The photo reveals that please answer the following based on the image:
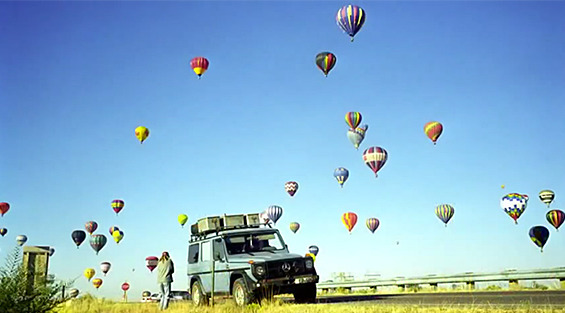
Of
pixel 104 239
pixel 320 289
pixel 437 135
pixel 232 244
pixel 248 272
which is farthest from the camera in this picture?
pixel 104 239

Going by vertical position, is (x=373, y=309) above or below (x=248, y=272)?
below

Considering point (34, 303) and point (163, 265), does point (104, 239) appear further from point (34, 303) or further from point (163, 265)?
point (34, 303)

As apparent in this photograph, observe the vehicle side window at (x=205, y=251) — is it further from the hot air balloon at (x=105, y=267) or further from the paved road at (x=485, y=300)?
the hot air balloon at (x=105, y=267)

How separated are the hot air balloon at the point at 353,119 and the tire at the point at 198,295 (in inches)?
1344

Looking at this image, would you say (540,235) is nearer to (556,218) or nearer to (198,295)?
(556,218)

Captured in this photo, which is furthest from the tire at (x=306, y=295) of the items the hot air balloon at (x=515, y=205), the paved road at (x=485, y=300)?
the hot air balloon at (x=515, y=205)

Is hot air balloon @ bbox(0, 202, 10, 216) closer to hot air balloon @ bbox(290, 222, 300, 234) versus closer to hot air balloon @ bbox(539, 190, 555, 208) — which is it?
hot air balloon @ bbox(290, 222, 300, 234)

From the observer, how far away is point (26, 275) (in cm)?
1229

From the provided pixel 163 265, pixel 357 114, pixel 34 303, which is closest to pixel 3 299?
pixel 34 303

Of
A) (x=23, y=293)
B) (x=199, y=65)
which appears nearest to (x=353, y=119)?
(x=199, y=65)

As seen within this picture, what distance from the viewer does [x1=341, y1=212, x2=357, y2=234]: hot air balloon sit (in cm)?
5641

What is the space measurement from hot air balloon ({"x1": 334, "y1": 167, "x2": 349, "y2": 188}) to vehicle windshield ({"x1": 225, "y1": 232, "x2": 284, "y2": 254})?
41.2 metres

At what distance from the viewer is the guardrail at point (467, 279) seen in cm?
2280

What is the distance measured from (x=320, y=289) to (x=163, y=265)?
15790mm
